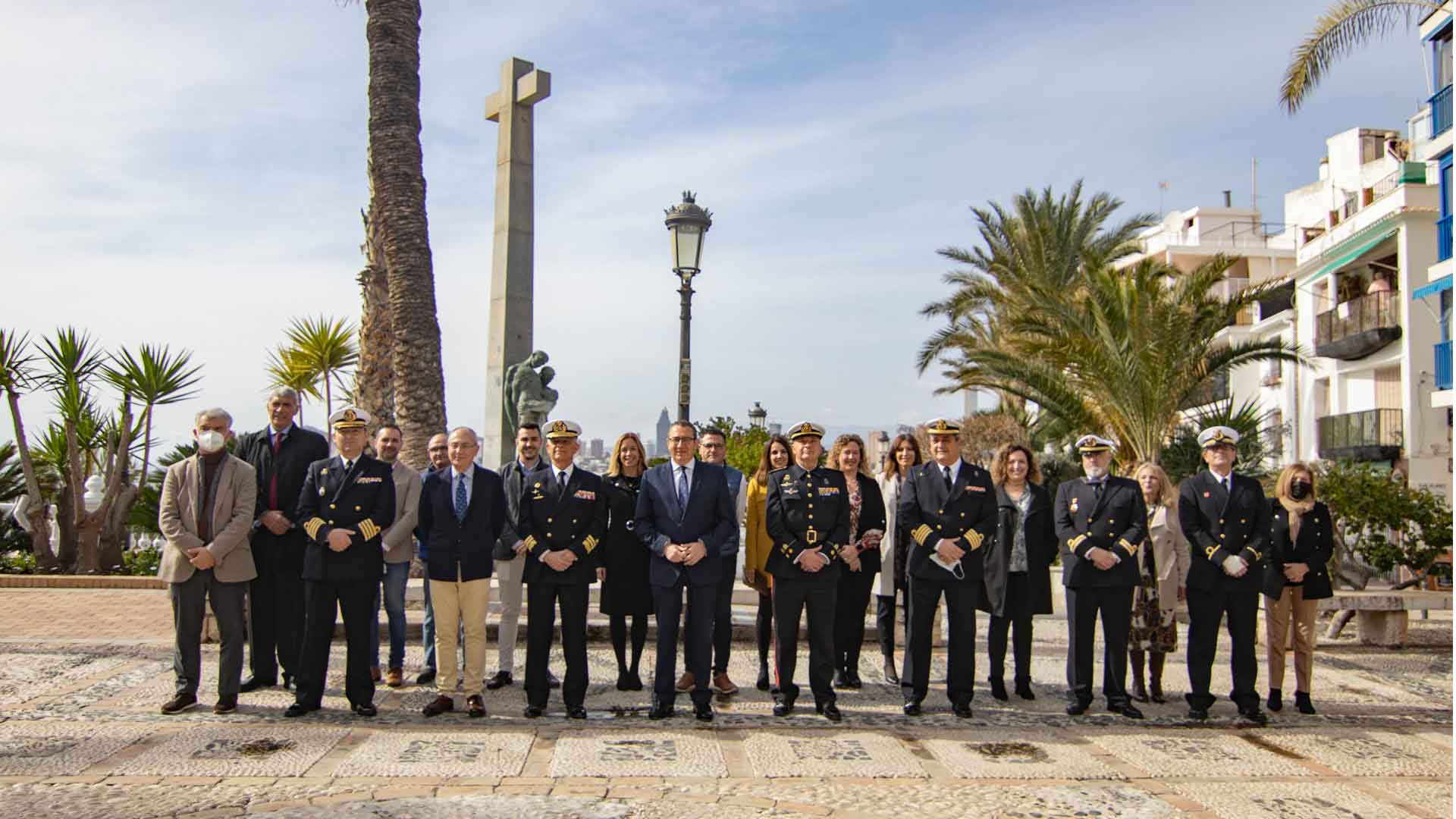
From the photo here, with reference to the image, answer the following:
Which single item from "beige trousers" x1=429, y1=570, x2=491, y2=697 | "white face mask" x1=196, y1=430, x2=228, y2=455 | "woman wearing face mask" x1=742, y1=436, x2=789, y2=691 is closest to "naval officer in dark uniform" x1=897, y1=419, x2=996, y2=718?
"woman wearing face mask" x1=742, y1=436, x2=789, y2=691

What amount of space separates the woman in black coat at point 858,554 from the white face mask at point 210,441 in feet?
13.2

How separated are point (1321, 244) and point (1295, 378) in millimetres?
4365

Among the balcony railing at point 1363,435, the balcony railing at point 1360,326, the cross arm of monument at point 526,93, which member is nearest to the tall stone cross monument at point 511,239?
the cross arm of monument at point 526,93

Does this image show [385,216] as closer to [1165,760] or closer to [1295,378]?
[1165,760]

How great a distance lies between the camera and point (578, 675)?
7.15m

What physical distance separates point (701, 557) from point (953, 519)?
165cm

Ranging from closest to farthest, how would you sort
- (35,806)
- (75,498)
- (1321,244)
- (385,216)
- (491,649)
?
(35,806), (491,649), (385,216), (75,498), (1321,244)

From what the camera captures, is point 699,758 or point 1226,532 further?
point 1226,532

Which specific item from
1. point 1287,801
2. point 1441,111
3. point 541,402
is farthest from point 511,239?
point 1441,111

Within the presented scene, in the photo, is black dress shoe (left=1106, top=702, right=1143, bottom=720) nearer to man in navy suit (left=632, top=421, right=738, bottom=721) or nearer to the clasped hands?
man in navy suit (left=632, top=421, right=738, bottom=721)

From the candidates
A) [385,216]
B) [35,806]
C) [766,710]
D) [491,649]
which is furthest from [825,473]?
[385,216]

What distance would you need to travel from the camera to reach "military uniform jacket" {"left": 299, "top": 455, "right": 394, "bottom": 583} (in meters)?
7.16

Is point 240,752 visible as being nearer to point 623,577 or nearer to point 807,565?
point 623,577

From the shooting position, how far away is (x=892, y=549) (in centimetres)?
845
